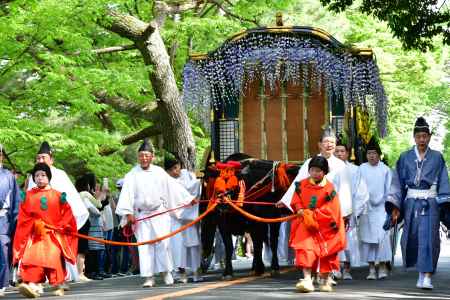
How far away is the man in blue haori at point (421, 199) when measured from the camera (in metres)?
12.4

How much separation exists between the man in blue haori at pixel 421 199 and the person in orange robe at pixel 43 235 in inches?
156

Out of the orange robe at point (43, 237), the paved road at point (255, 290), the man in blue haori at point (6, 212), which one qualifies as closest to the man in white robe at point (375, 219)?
the paved road at point (255, 290)

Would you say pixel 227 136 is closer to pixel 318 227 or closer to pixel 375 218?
pixel 375 218

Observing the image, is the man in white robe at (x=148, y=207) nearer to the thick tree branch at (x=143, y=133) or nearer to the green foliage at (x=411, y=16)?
the green foliage at (x=411, y=16)

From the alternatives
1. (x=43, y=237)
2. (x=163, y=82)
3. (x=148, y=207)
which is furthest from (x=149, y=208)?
(x=163, y=82)

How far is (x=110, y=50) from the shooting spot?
23.8 metres

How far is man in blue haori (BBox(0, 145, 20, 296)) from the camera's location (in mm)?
12422

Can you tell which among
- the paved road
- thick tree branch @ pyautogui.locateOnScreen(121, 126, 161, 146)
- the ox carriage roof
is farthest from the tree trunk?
the paved road

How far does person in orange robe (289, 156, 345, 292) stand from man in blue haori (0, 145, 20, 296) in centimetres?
342

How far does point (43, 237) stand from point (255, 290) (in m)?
2.61

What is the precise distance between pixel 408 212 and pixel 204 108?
477cm

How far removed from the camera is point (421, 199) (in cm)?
A: 1261

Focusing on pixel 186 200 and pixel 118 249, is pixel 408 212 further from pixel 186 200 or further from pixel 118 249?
pixel 118 249

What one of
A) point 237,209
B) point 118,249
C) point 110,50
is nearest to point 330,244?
point 237,209
